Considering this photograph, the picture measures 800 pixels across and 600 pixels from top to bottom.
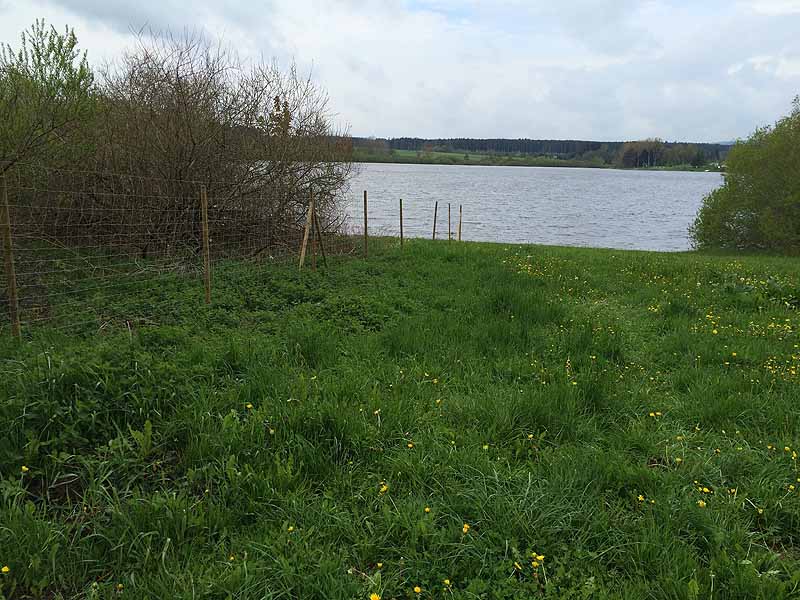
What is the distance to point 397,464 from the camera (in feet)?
11.7

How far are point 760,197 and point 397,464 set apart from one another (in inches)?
1134

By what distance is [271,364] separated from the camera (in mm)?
5152

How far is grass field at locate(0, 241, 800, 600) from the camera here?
267 cm

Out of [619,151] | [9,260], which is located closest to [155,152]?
[9,260]

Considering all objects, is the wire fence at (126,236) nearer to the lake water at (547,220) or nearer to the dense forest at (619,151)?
the lake water at (547,220)

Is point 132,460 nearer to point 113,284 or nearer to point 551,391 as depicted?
point 551,391

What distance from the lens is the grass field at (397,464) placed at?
2674mm

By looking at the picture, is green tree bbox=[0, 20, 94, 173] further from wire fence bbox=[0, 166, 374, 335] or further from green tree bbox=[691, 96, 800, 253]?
green tree bbox=[691, 96, 800, 253]

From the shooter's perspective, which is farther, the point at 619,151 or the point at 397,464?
the point at 619,151

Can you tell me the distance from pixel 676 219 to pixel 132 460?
50.0 metres

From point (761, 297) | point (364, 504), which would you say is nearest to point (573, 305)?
point (761, 297)

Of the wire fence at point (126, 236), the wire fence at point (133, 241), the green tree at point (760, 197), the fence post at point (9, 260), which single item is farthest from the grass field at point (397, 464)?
the green tree at point (760, 197)

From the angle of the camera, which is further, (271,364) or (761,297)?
(761,297)

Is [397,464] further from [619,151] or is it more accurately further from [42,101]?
[619,151]
